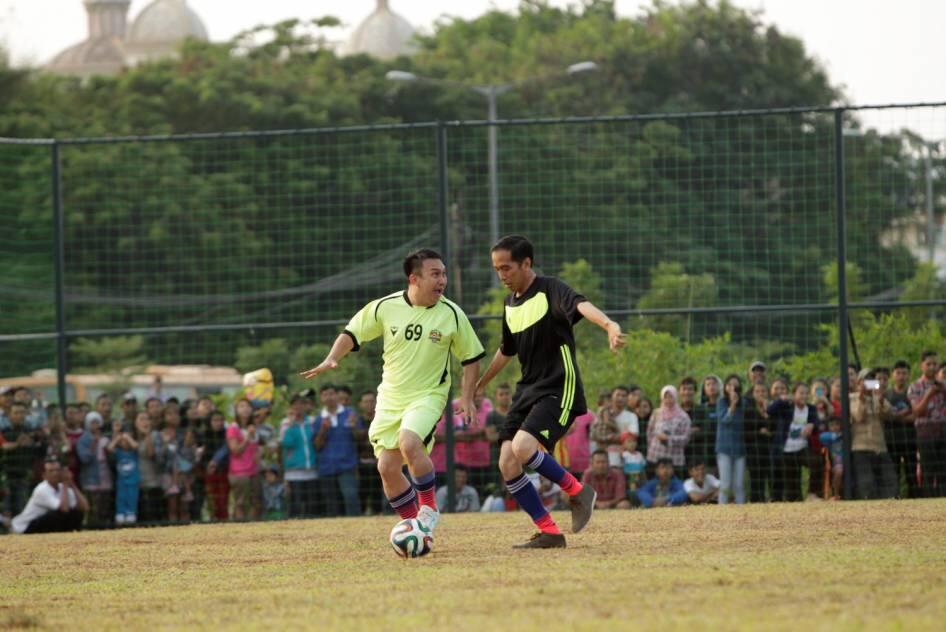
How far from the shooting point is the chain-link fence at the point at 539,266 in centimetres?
1780

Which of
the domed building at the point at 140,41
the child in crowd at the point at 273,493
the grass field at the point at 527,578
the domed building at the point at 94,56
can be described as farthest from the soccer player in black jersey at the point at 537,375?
the domed building at the point at 140,41

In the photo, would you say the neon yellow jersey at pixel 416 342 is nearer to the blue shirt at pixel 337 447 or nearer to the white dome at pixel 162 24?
the blue shirt at pixel 337 447

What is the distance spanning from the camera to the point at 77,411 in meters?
19.0

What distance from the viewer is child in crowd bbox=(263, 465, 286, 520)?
61.8 feet

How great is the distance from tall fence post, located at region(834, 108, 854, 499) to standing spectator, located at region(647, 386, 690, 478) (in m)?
1.61

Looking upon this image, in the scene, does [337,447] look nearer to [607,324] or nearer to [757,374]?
[757,374]

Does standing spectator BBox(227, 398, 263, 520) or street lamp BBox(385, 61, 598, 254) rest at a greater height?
street lamp BBox(385, 61, 598, 254)

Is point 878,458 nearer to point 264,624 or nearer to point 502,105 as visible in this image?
point 264,624

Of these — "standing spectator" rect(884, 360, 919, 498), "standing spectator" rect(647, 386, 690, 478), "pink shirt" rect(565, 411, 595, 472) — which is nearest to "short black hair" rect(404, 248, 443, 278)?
"pink shirt" rect(565, 411, 595, 472)

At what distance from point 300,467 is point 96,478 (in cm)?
224

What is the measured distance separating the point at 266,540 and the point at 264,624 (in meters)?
6.32

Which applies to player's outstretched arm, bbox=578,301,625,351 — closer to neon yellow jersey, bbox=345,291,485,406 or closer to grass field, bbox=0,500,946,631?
neon yellow jersey, bbox=345,291,485,406

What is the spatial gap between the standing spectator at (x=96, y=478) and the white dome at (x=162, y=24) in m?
102

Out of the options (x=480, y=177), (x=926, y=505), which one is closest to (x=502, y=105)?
(x=480, y=177)
